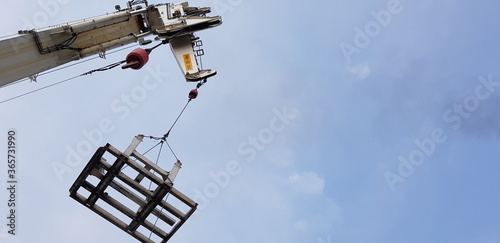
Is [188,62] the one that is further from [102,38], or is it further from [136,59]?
[102,38]

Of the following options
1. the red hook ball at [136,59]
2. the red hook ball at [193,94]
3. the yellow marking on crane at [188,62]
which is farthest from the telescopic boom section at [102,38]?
the red hook ball at [136,59]

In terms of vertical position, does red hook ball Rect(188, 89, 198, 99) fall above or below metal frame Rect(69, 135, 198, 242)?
above

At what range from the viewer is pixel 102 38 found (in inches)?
528

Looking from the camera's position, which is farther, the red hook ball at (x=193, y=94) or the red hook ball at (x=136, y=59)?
the red hook ball at (x=193, y=94)

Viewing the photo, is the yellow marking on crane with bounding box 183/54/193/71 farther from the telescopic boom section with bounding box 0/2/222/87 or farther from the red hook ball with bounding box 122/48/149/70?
the red hook ball with bounding box 122/48/149/70

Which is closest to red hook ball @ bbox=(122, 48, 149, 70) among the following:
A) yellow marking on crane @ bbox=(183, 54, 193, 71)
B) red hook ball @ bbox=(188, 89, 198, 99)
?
yellow marking on crane @ bbox=(183, 54, 193, 71)

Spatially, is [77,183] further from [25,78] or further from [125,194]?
[25,78]

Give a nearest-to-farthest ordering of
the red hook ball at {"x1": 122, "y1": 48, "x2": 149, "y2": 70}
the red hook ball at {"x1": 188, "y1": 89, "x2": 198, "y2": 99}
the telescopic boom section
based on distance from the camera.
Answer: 1. the telescopic boom section
2. the red hook ball at {"x1": 122, "y1": 48, "x2": 149, "y2": 70}
3. the red hook ball at {"x1": 188, "y1": 89, "x2": 198, "y2": 99}

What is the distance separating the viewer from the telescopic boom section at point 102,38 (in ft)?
34.8

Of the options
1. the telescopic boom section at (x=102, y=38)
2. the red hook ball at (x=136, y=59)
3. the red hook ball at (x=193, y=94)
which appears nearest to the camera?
the telescopic boom section at (x=102, y=38)

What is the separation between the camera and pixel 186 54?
597 inches

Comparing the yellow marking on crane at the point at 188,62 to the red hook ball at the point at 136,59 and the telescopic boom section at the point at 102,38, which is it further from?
the red hook ball at the point at 136,59

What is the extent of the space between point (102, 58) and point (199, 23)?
3397mm

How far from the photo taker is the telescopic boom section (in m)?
10.6
